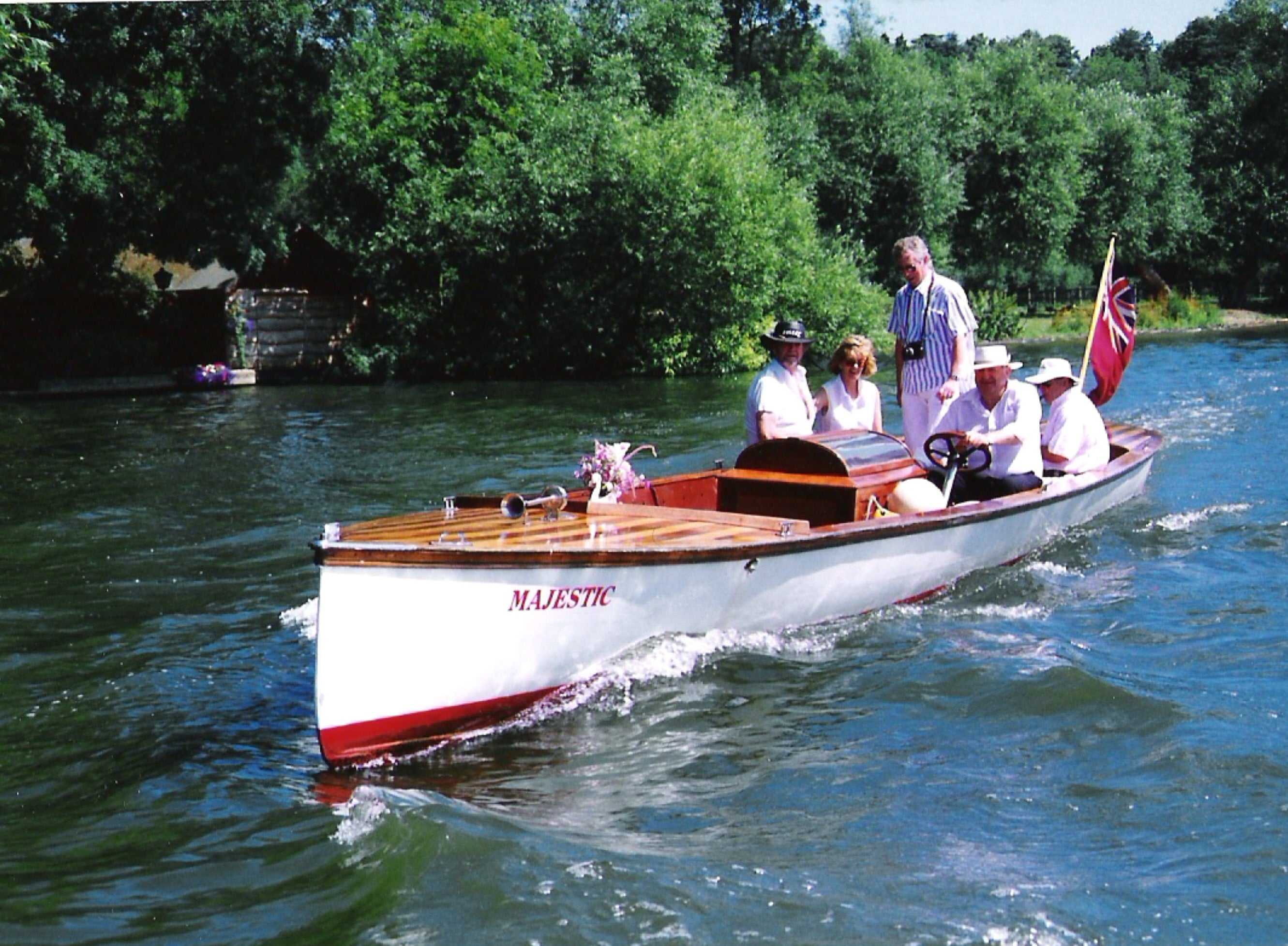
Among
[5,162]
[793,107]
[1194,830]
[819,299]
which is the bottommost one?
[1194,830]

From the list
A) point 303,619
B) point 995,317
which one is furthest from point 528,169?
point 303,619

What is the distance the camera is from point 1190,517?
1141 centimetres

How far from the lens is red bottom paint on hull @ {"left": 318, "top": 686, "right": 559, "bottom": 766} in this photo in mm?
5930

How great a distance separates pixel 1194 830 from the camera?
523 centimetres

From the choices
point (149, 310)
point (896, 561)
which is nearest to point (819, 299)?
point (149, 310)

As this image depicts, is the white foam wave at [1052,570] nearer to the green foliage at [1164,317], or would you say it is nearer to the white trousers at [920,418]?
the white trousers at [920,418]

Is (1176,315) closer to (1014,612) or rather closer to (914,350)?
(914,350)

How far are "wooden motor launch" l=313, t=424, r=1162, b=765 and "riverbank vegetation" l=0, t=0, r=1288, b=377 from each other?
1003cm

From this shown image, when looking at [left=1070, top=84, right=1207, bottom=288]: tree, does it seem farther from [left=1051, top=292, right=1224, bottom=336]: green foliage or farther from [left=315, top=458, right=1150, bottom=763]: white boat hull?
[left=315, top=458, right=1150, bottom=763]: white boat hull

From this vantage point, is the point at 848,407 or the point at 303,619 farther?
the point at 848,407

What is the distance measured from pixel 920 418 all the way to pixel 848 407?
94 centimetres

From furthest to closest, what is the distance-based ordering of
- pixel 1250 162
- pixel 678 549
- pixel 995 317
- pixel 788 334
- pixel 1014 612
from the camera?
1. pixel 1250 162
2. pixel 995 317
3. pixel 788 334
4. pixel 1014 612
5. pixel 678 549

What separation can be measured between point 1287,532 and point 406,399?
15856 millimetres

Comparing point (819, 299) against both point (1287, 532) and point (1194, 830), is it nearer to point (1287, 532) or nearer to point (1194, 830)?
point (1287, 532)
